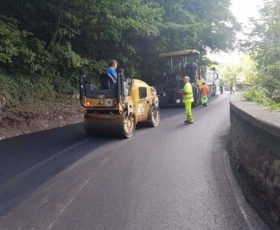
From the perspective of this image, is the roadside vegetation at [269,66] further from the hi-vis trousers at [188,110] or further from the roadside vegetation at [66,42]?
the roadside vegetation at [66,42]

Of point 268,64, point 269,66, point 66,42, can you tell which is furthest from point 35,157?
point 268,64

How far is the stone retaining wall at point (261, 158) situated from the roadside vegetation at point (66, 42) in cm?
864

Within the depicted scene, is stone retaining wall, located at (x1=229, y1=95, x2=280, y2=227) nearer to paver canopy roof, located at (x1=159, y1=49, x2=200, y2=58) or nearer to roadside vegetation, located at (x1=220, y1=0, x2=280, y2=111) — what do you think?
roadside vegetation, located at (x1=220, y1=0, x2=280, y2=111)

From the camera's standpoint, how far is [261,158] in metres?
5.50

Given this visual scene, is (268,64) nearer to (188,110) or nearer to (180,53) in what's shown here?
(188,110)

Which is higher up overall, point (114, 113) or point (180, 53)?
point (180, 53)

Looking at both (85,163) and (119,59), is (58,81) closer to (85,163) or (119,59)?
(119,59)

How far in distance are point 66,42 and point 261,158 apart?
13.6 m

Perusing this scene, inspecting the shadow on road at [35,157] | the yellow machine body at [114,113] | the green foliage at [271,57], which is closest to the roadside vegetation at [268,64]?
the green foliage at [271,57]

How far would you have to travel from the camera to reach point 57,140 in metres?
10.6

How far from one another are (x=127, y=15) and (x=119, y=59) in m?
3.92

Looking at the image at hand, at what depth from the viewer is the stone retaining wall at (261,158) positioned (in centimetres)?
475

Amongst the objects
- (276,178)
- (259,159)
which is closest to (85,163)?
(259,159)

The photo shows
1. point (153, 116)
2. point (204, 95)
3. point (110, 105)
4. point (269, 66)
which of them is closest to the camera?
point (110, 105)
